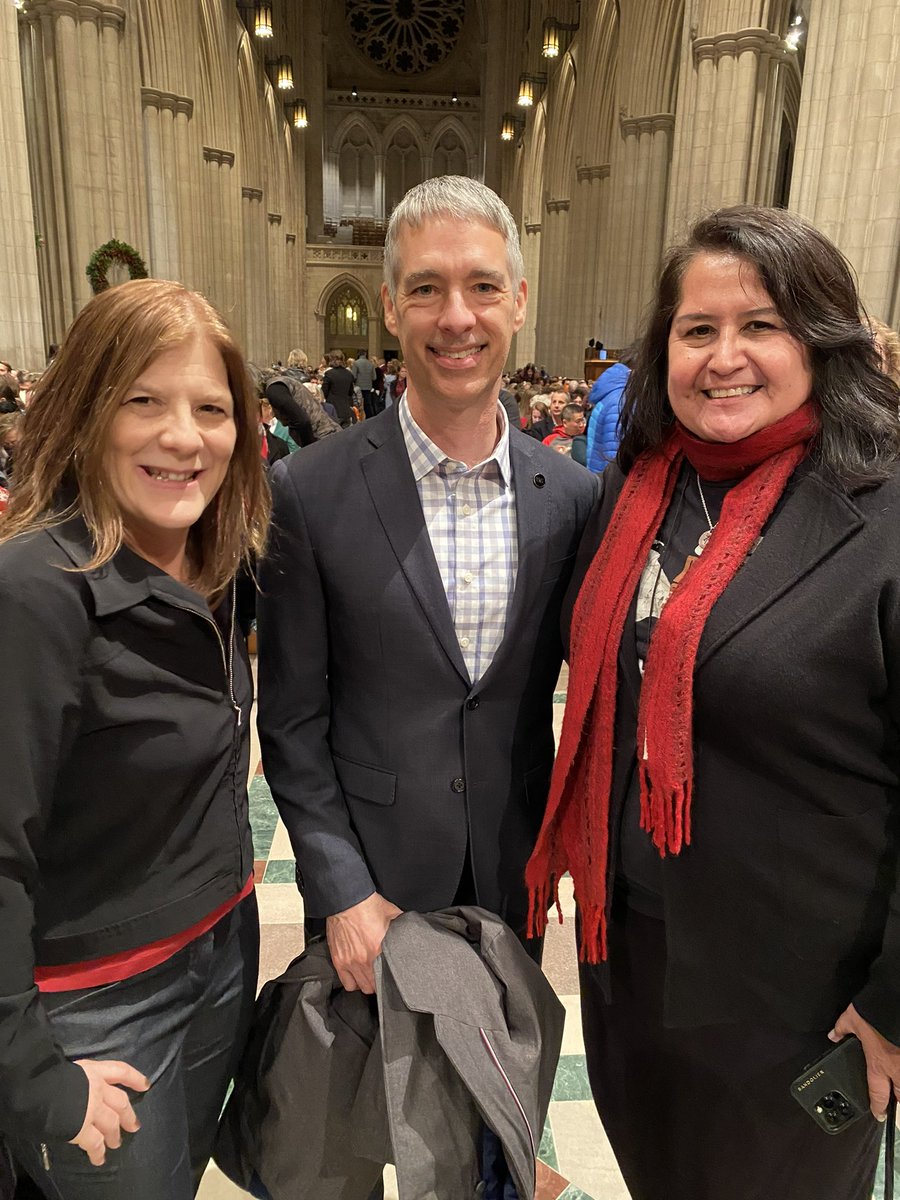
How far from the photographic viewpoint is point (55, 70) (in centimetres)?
1138

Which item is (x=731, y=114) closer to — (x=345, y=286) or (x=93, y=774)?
(x=93, y=774)

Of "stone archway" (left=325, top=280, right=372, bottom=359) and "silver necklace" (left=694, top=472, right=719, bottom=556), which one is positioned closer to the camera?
"silver necklace" (left=694, top=472, right=719, bottom=556)

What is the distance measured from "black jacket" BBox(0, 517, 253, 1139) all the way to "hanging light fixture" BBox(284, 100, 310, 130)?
3572cm

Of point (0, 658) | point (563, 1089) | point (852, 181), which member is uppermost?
point (852, 181)

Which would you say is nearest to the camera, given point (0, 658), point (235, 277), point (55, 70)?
point (0, 658)

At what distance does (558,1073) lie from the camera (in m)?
2.40

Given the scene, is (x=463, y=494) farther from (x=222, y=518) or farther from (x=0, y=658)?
(x=0, y=658)

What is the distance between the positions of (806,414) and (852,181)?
7.97 metres

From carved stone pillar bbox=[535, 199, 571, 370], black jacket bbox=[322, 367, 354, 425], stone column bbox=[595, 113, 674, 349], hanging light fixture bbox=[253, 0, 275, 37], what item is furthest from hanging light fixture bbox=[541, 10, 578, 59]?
black jacket bbox=[322, 367, 354, 425]

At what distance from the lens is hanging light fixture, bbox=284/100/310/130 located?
105ft

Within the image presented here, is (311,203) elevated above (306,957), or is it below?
above

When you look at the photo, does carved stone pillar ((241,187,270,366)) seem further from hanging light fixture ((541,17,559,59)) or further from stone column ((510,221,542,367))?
hanging light fixture ((541,17,559,59))

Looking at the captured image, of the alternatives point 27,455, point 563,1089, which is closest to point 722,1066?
point 563,1089

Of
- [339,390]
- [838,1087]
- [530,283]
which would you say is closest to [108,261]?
[339,390]
